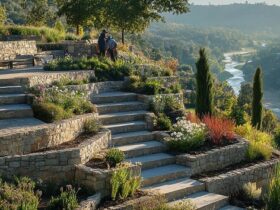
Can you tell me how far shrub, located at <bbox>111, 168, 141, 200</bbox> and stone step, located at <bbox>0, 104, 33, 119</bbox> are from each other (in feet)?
9.95

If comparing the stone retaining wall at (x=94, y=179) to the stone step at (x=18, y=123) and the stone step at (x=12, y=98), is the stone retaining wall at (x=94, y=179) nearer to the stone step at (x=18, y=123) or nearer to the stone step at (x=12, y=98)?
the stone step at (x=18, y=123)

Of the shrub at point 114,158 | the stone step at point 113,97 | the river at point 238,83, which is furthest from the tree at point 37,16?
the river at point 238,83

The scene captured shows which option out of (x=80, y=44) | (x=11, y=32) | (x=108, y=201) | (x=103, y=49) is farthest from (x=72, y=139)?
(x=11, y=32)

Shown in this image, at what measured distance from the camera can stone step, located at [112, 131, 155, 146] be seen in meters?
11.4

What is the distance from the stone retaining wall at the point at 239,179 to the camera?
1072 centimetres

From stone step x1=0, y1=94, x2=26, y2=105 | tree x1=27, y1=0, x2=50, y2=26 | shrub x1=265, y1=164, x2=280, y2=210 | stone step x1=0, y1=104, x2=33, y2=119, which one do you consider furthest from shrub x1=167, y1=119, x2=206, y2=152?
tree x1=27, y1=0, x2=50, y2=26

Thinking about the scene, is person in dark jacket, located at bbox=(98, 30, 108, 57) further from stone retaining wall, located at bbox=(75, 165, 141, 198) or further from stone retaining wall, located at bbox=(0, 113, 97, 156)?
stone retaining wall, located at bbox=(75, 165, 141, 198)

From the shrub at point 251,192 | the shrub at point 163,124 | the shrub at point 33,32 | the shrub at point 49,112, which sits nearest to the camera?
the shrub at point 49,112

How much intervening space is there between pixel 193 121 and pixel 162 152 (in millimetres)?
1589

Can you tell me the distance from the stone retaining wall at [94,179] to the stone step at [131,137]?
210cm

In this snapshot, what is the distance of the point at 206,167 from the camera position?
11406 millimetres

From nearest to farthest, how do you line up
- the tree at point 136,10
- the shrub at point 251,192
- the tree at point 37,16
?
the shrub at point 251,192, the tree at point 136,10, the tree at point 37,16

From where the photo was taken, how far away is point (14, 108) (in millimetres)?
11094

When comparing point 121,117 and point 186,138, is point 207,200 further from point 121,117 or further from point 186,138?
point 121,117
